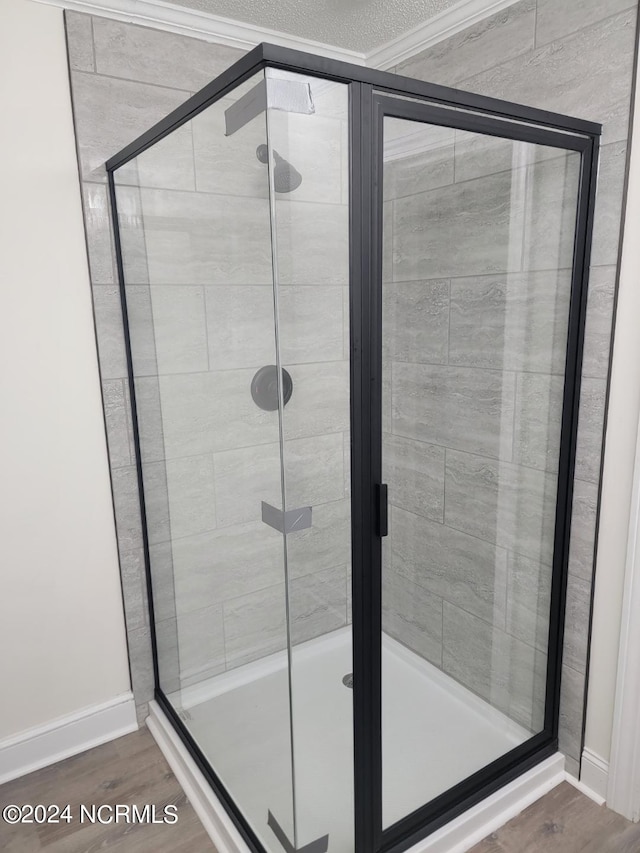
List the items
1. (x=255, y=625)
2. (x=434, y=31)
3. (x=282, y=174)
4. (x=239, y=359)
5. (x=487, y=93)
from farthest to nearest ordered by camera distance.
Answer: (x=434, y=31) → (x=487, y=93) → (x=255, y=625) → (x=239, y=359) → (x=282, y=174)

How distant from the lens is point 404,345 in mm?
1249

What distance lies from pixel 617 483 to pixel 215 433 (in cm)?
100

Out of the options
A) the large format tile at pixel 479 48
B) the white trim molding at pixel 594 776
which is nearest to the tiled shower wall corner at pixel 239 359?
the large format tile at pixel 479 48

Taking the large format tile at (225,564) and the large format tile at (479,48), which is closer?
the large format tile at (225,564)

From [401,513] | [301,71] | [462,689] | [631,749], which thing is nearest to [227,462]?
[401,513]

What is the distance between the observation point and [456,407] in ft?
4.76

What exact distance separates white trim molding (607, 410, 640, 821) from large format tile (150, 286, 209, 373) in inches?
41.6

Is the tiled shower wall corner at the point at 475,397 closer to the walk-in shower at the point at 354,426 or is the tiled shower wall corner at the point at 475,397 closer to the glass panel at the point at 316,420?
the walk-in shower at the point at 354,426

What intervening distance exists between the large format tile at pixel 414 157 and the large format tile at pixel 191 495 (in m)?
0.74

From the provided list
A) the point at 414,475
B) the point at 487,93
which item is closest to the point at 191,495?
the point at 414,475

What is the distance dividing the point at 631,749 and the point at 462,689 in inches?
17.3

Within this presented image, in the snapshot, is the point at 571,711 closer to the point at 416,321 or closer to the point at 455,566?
the point at 455,566

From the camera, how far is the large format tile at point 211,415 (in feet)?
3.87

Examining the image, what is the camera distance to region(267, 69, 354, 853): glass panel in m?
0.99
